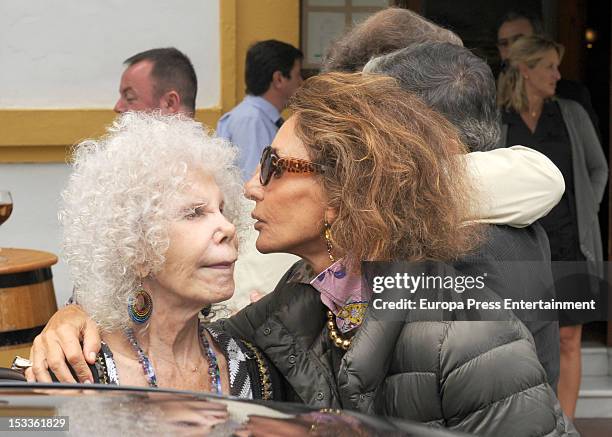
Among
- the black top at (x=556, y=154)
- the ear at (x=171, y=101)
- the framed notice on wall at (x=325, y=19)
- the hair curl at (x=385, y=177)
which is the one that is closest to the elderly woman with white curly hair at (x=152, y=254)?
the hair curl at (x=385, y=177)

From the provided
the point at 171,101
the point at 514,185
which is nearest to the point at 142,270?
the point at 514,185

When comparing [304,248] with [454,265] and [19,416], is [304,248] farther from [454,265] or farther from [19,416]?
[19,416]

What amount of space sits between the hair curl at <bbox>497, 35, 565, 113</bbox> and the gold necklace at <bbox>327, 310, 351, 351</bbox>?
10.4ft

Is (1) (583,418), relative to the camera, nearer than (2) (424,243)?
No

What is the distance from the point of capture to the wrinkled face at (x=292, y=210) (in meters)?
2.38

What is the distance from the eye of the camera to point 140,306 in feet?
7.91

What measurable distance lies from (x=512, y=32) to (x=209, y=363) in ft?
12.0

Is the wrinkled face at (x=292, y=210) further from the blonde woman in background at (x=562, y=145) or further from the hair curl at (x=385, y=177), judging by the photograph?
the blonde woman in background at (x=562, y=145)

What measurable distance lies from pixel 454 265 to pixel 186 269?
530 millimetres

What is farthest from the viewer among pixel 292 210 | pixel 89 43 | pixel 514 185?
pixel 89 43

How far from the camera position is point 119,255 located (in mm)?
2377

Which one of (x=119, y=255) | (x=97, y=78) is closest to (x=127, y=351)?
(x=119, y=255)

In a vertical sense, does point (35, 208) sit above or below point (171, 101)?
below

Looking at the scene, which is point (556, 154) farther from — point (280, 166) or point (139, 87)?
point (280, 166)
